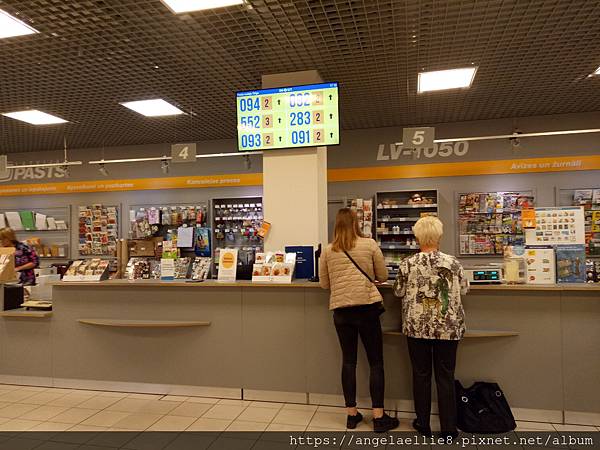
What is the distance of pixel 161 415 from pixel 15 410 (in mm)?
1390

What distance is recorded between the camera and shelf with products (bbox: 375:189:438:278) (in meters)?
7.04

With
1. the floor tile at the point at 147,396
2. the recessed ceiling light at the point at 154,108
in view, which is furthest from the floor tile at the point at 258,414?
the recessed ceiling light at the point at 154,108

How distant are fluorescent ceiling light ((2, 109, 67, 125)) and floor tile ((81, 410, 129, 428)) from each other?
4749mm

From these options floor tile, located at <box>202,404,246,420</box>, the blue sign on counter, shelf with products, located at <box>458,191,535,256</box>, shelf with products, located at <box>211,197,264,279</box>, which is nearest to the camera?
floor tile, located at <box>202,404,246,420</box>

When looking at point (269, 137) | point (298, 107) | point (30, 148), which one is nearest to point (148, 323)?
point (269, 137)

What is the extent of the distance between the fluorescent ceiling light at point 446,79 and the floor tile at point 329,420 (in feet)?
12.8

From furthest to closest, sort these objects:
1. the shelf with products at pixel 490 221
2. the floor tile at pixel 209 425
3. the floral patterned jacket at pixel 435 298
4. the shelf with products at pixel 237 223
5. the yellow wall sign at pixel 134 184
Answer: the yellow wall sign at pixel 134 184, the shelf with products at pixel 237 223, the shelf with products at pixel 490 221, the floor tile at pixel 209 425, the floral patterned jacket at pixel 435 298

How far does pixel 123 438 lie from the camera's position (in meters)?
3.27

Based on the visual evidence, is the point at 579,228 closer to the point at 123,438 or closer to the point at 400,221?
the point at 400,221

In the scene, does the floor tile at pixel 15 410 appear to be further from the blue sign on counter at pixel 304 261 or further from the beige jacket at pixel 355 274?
the beige jacket at pixel 355 274

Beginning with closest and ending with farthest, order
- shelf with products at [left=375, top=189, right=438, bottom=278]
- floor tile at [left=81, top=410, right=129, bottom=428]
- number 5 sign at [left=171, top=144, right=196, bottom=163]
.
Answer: floor tile at [left=81, top=410, right=129, bottom=428], number 5 sign at [left=171, top=144, right=196, bottom=163], shelf with products at [left=375, top=189, right=438, bottom=278]

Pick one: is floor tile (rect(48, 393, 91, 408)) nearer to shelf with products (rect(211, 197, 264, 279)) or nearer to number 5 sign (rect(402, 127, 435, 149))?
shelf with products (rect(211, 197, 264, 279))

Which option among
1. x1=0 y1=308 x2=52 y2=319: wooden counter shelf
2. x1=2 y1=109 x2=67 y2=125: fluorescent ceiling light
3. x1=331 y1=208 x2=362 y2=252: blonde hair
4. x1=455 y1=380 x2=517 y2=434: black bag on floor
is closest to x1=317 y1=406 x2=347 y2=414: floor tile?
x1=455 y1=380 x2=517 y2=434: black bag on floor

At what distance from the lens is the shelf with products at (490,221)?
6.89 meters
